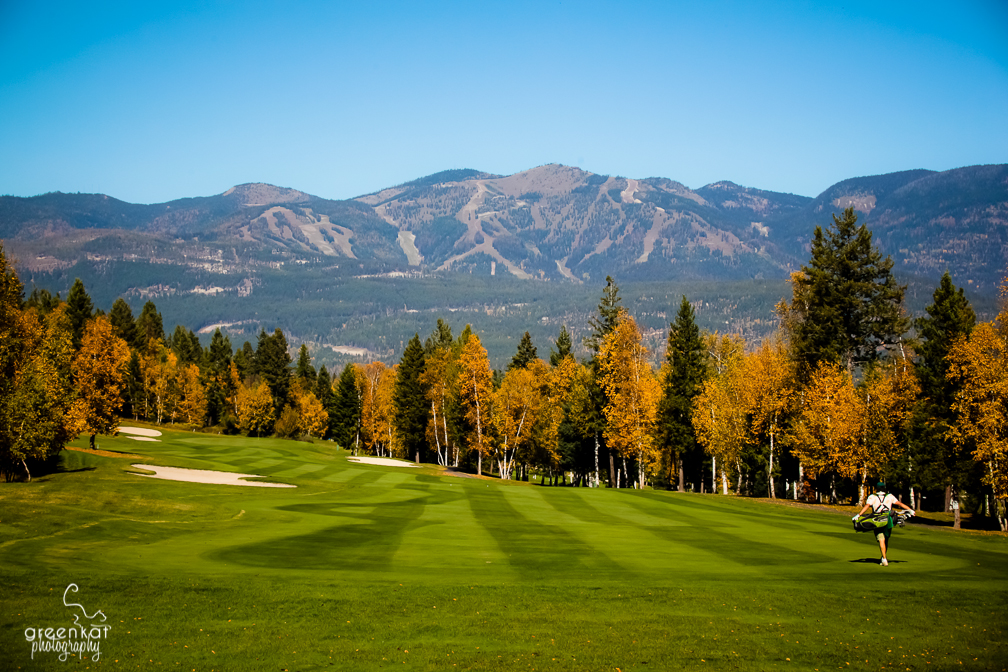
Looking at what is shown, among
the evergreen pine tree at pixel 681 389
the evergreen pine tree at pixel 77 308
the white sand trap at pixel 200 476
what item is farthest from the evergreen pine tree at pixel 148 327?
the evergreen pine tree at pixel 681 389

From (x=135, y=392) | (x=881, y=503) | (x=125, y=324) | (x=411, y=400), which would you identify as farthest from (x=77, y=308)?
(x=881, y=503)

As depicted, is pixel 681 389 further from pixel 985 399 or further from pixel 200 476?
pixel 200 476

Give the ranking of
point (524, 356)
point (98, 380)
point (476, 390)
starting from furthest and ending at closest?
1. point (524, 356)
2. point (476, 390)
3. point (98, 380)

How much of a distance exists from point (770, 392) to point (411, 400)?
46.8 metres

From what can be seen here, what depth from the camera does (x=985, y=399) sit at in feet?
135

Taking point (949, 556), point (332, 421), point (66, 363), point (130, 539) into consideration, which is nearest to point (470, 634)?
point (130, 539)

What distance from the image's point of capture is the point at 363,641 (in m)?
12.8

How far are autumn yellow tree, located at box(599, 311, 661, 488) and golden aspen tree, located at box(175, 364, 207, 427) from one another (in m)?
79.8

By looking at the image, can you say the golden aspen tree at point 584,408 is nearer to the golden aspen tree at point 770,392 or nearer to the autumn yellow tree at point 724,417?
the autumn yellow tree at point 724,417

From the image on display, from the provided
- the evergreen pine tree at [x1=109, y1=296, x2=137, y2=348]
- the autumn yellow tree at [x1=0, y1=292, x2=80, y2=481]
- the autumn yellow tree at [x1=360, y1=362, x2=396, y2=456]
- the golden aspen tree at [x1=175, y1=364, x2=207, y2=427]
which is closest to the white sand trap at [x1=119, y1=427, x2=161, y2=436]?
the golden aspen tree at [x1=175, y1=364, x2=207, y2=427]

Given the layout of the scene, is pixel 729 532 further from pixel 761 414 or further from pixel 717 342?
pixel 717 342

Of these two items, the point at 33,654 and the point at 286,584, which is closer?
Result: the point at 33,654

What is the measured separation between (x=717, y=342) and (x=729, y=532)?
46.0 m

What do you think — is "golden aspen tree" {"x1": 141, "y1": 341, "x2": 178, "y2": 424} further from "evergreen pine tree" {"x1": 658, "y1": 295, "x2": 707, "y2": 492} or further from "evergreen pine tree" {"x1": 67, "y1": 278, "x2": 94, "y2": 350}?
"evergreen pine tree" {"x1": 658, "y1": 295, "x2": 707, "y2": 492}
